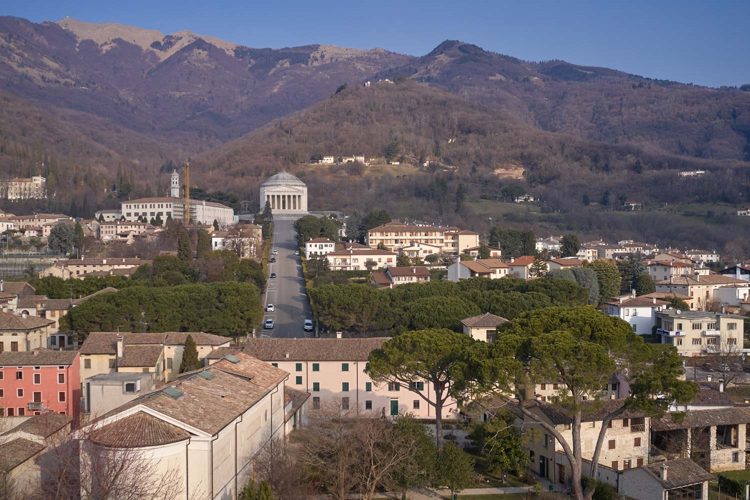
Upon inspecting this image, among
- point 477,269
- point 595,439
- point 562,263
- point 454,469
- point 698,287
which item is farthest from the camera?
point 562,263

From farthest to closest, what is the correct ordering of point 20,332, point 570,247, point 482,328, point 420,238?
1. point 420,238
2. point 570,247
3. point 482,328
4. point 20,332

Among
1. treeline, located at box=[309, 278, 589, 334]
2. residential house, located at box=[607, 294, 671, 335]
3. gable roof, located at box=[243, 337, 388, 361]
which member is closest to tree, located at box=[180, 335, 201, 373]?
gable roof, located at box=[243, 337, 388, 361]

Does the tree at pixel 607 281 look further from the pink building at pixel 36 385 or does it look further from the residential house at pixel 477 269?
the pink building at pixel 36 385

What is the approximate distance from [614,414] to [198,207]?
6058 centimetres

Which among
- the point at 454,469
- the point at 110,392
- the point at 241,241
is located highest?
the point at 241,241

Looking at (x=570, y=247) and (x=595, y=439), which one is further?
(x=570, y=247)

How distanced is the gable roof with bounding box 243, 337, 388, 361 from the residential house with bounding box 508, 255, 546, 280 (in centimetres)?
2356

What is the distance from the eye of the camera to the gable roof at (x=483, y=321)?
109 ft

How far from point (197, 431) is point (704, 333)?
28.7 m

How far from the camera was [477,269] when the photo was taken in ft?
164

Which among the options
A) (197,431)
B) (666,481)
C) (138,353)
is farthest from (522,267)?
(197,431)

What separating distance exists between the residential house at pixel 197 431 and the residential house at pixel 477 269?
97.8 feet

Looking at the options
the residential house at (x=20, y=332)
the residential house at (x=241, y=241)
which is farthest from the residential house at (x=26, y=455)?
the residential house at (x=241, y=241)

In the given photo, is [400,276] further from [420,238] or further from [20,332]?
[20,332]
